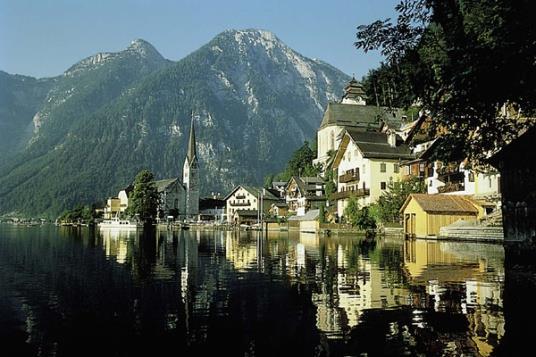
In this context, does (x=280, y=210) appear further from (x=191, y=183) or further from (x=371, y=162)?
(x=191, y=183)

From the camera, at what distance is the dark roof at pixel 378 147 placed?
77.7 m

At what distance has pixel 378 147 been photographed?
79.1 metres

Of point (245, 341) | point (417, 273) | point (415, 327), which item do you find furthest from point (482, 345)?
point (417, 273)

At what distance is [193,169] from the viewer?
18488cm

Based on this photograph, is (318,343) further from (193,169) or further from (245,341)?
(193,169)

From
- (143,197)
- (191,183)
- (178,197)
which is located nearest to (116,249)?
(143,197)

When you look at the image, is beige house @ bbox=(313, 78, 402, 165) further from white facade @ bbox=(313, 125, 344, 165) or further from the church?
the church

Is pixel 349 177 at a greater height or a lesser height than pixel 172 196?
lesser

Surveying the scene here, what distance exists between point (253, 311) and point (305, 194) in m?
89.3

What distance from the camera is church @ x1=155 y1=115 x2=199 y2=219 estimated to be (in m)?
174

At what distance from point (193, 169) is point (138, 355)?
176159 millimetres

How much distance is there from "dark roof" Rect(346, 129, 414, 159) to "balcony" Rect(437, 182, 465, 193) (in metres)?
14.7

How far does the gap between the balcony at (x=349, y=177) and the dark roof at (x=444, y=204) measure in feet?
88.3

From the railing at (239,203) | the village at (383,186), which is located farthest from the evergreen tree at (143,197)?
the railing at (239,203)
